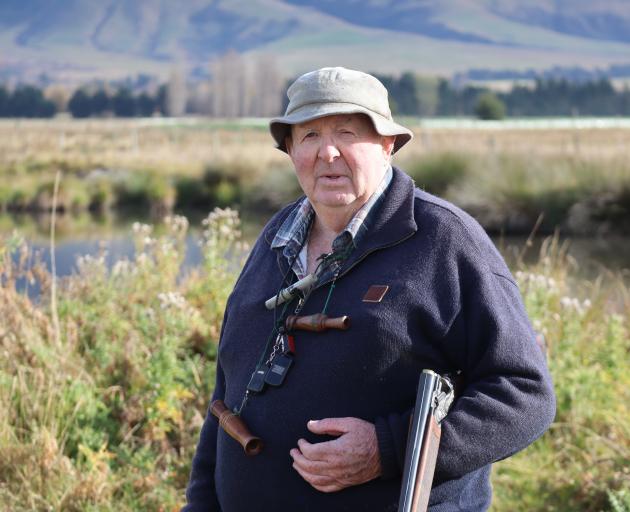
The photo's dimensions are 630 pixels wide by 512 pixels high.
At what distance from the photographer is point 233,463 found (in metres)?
2.80

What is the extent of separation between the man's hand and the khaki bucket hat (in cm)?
74

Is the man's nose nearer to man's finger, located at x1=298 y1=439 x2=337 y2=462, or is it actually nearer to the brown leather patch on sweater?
the brown leather patch on sweater

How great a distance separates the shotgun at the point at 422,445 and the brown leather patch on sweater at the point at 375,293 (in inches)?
9.4

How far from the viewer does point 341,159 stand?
8.77 feet

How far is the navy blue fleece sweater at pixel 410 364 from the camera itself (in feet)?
8.09

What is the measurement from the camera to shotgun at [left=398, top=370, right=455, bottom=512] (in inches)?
92.4

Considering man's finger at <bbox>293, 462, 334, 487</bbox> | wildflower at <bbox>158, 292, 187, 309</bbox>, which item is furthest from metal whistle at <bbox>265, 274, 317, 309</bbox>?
wildflower at <bbox>158, 292, 187, 309</bbox>

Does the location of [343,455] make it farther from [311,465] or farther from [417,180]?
[417,180]

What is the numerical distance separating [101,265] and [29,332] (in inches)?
56.2

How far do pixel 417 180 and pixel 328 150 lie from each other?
63.1ft

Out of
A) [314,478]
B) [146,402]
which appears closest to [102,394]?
[146,402]

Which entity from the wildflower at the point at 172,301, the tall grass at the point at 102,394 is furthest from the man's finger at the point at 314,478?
the wildflower at the point at 172,301

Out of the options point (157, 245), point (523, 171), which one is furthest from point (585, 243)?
point (157, 245)

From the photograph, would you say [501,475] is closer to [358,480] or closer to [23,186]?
[358,480]
